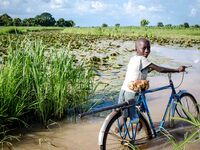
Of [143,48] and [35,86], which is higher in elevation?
[143,48]

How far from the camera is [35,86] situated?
5.19 metres

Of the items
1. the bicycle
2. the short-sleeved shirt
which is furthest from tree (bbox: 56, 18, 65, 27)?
the short-sleeved shirt

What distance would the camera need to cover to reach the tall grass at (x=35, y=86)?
4.70 metres

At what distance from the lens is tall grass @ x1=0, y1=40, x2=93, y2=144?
470cm

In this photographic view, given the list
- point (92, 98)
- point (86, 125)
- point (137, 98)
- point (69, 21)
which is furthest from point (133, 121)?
point (69, 21)

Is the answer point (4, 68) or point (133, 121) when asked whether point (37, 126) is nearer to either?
point (4, 68)

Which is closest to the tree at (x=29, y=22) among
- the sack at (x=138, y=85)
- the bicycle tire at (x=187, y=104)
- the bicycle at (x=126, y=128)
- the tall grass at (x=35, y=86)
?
the tall grass at (x=35, y=86)

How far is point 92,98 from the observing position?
6.56m

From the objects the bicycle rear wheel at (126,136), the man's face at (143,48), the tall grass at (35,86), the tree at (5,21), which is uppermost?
the tree at (5,21)

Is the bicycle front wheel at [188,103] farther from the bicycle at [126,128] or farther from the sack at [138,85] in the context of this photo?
the sack at [138,85]

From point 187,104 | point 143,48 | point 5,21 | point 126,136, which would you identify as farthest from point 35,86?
point 5,21

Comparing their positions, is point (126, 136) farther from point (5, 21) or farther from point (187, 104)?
point (5, 21)

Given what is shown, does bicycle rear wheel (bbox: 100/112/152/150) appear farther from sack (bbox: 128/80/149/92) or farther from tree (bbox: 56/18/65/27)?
tree (bbox: 56/18/65/27)

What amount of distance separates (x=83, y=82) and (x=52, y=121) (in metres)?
0.93
